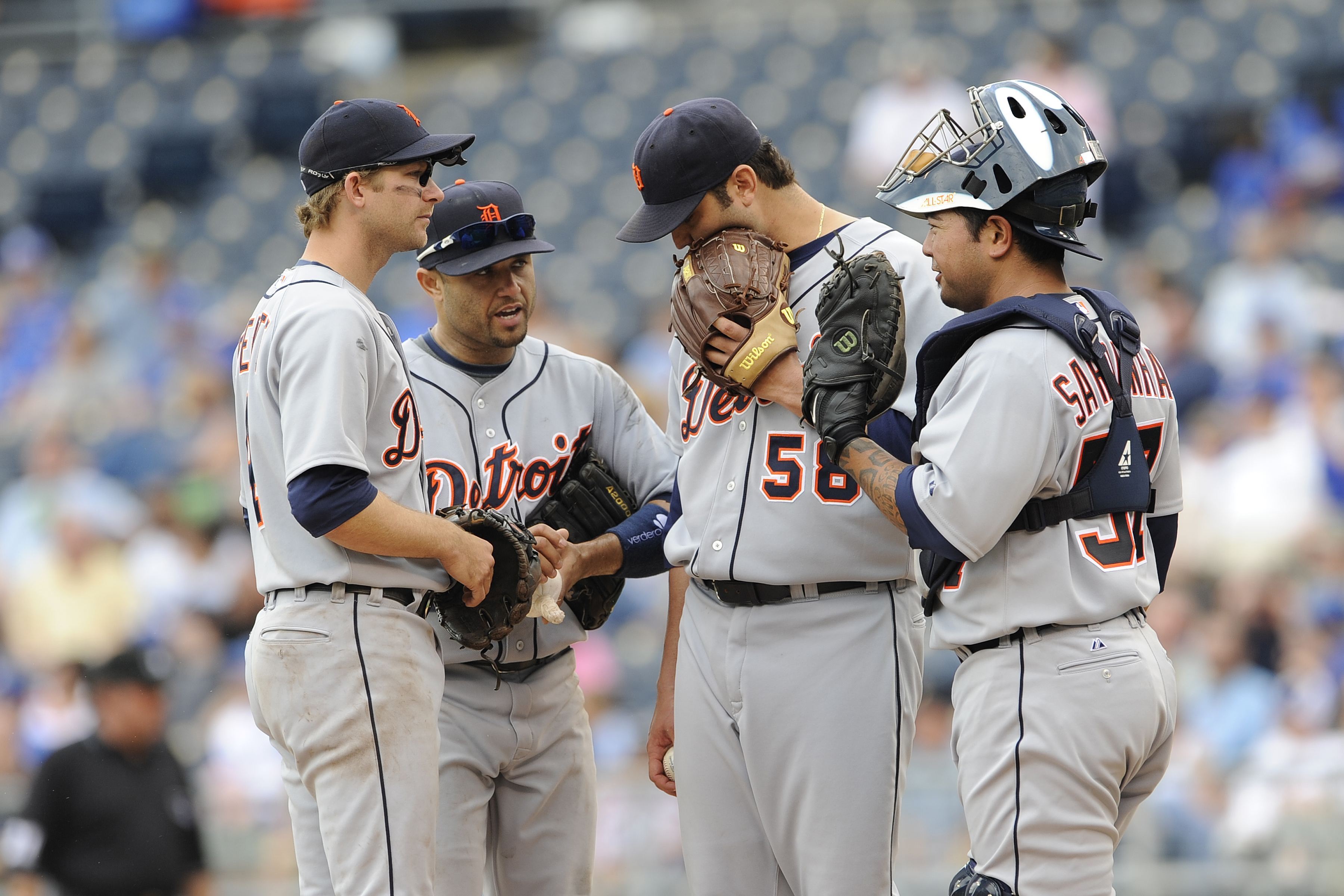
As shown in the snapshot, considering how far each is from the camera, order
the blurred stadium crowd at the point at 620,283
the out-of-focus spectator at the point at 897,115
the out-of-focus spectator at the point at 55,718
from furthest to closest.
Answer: the out-of-focus spectator at the point at 897,115, the out-of-focus spectator at the point at 55,718, the blurred stadium crowd at the point at 620,283

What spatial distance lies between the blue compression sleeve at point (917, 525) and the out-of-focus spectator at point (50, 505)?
274 inches

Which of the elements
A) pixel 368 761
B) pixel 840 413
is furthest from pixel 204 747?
pixel 840 413

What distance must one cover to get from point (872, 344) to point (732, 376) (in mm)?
323

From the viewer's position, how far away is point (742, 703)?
10.1 feet

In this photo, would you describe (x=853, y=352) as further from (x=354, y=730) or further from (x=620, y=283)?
(x=620, y=283)

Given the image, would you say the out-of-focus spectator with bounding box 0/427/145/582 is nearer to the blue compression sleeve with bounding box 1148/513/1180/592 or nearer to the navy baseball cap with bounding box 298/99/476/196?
the navy baseball cap with bounding box 298/99/476/196

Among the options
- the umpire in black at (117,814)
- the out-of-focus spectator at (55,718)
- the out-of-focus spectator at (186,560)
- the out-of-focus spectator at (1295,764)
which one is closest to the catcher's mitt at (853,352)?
the out-of-focus spectator at (1295,764)

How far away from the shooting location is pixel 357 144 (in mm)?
3006

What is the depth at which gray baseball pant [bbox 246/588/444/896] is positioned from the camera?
281 cm

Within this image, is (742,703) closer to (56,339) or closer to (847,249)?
(847,249)

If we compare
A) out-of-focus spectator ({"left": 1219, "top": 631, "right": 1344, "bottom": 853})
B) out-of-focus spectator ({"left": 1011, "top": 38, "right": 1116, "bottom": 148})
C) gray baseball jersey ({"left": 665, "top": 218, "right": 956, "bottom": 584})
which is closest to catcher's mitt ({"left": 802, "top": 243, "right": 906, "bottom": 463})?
gray baseball jersey ({"left": 665, "top": 218, "right": 956, "bottom": 584})

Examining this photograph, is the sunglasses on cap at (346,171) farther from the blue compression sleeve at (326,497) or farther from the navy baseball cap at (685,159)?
the blue compression sleeve at (326,497)

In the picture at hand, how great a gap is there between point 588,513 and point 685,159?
949mm

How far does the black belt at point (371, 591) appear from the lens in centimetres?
289
